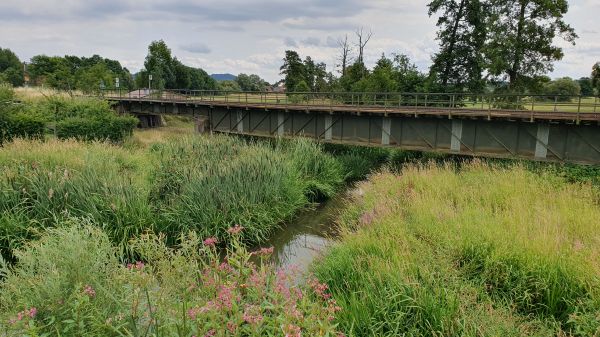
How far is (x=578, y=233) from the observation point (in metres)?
7.13

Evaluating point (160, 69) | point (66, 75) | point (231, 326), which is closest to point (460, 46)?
point (231, 326)

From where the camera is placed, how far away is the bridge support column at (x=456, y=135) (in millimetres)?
18797

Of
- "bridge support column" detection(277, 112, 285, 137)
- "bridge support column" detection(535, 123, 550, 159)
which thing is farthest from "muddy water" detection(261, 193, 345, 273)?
"bridge support column" detection(277, 112, 285, 137)

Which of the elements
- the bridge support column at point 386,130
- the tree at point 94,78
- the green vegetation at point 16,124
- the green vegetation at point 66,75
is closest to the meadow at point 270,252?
the green vegetation at point 16,124

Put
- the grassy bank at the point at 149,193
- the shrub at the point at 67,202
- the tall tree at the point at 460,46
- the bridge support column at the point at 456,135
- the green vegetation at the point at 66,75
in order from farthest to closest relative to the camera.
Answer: the green vegetation at the point at 66,75 → the tall tree at the point at 460,46 → the bridge support column at the point at 456,135 → the grassy bank at the point at 149,193 → the shrub at the point at 67,202

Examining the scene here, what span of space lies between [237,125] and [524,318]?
78.6ft

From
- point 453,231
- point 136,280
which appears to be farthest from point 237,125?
point 136,280

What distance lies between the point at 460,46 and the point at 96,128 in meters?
30.9

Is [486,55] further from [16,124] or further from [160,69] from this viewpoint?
[160,69]

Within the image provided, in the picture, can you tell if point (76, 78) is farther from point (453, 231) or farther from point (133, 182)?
point (453, 231)

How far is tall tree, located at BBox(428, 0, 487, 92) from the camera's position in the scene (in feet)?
112

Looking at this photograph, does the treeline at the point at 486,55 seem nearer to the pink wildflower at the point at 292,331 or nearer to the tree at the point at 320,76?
the tree at the point at 320,76

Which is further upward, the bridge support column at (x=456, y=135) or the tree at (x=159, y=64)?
the tree at (x=159, y=64)

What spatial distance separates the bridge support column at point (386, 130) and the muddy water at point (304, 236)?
21.6 feet
